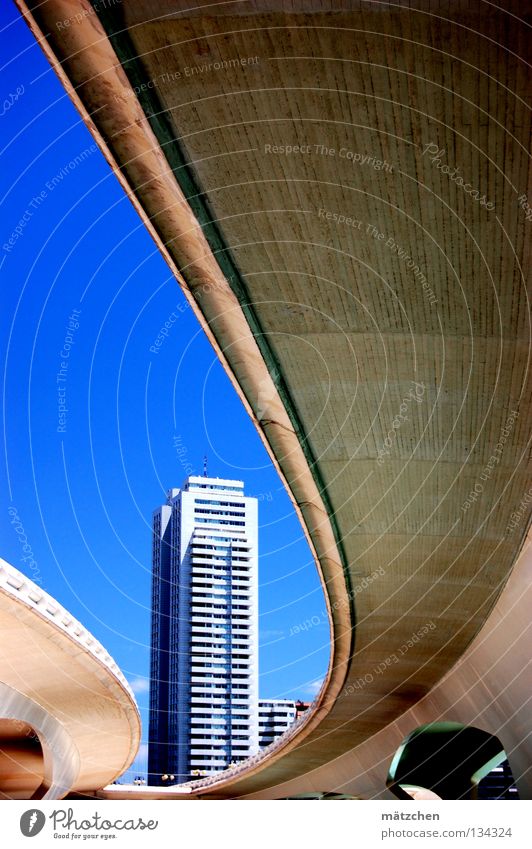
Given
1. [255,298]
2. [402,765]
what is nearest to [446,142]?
[255,298]

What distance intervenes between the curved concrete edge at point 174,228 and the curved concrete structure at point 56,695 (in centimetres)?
560

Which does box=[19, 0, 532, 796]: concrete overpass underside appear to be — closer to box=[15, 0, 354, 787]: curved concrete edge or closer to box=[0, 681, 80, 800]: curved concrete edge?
box=[15, 0, 354, 787]: curved concrete edge

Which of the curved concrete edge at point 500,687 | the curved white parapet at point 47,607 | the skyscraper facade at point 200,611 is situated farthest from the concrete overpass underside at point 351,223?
the skyscraper facade at point 200,611

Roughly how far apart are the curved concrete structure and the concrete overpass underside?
6.30 metres

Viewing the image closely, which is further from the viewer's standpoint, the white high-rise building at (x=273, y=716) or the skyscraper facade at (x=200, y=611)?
the white high-rise building at (x=273, y=716)

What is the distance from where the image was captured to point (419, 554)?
16.1 m

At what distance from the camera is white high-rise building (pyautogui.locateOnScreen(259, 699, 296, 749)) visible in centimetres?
10094

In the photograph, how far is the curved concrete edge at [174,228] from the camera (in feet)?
23.2

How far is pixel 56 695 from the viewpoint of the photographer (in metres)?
24.9

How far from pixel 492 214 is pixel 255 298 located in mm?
2968

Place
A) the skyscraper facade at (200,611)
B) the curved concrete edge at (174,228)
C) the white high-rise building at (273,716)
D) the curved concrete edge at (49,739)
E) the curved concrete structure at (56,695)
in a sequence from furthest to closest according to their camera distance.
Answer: the white high-rise building at (273,716) → the skyscraper facade at (200,611) → the curved concrete edge at (49,739) → the curved concrete structure at (56,695) → the curved concrete edge at (174,228)
